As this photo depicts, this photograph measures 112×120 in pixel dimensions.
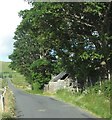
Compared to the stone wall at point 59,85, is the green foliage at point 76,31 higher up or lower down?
higher up

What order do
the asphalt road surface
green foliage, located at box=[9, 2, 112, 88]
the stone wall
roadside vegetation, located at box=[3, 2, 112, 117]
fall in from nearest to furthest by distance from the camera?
the asphalt road surface → roadside vegetation, located at box=[3, 2, 112, 117] → green foliage, located at box=[9, 2, 112, 88] → the stone wall

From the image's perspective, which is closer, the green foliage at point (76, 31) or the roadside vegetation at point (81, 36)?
the roadside vegetation at point (81, 36)

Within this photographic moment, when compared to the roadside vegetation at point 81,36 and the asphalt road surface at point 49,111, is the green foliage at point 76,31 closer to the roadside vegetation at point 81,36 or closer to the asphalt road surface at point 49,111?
the roadside vegetation at point 81,36

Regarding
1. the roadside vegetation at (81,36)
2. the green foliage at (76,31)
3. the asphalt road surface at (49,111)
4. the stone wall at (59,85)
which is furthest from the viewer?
the stone wall at (59,85)

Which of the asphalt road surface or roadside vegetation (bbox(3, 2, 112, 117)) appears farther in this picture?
roadside vegetation (bbox(3, 2, 112, 117))

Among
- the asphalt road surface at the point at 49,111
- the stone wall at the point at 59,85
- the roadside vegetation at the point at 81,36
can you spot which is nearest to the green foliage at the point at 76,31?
the roadside vegetation at the point at 81,36

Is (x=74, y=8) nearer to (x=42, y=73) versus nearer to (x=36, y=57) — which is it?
(x=42, y=73)

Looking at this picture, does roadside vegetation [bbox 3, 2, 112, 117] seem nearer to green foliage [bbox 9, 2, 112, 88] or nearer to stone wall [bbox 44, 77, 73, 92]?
green foliage [bbox 9, 2, 112, 88]

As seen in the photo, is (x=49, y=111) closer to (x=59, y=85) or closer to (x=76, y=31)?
(x=76, y=31)

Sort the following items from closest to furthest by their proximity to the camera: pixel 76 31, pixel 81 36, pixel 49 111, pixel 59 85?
pixel 49 111, pixel 81 36, pixel 76 31, pixel 59 85

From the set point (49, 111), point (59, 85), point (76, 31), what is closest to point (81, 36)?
point (76, 31)

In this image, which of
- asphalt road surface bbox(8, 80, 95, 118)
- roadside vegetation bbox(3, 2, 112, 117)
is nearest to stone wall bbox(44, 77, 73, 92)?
roadside vegetation bbox(3, 2, 112, 117)

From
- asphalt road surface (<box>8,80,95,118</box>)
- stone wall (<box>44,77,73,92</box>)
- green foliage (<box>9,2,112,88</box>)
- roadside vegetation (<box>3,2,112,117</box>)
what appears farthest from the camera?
stone wall (<box>44,77,73,92</box>)

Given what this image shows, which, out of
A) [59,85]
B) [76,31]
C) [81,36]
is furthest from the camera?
[59,85]
